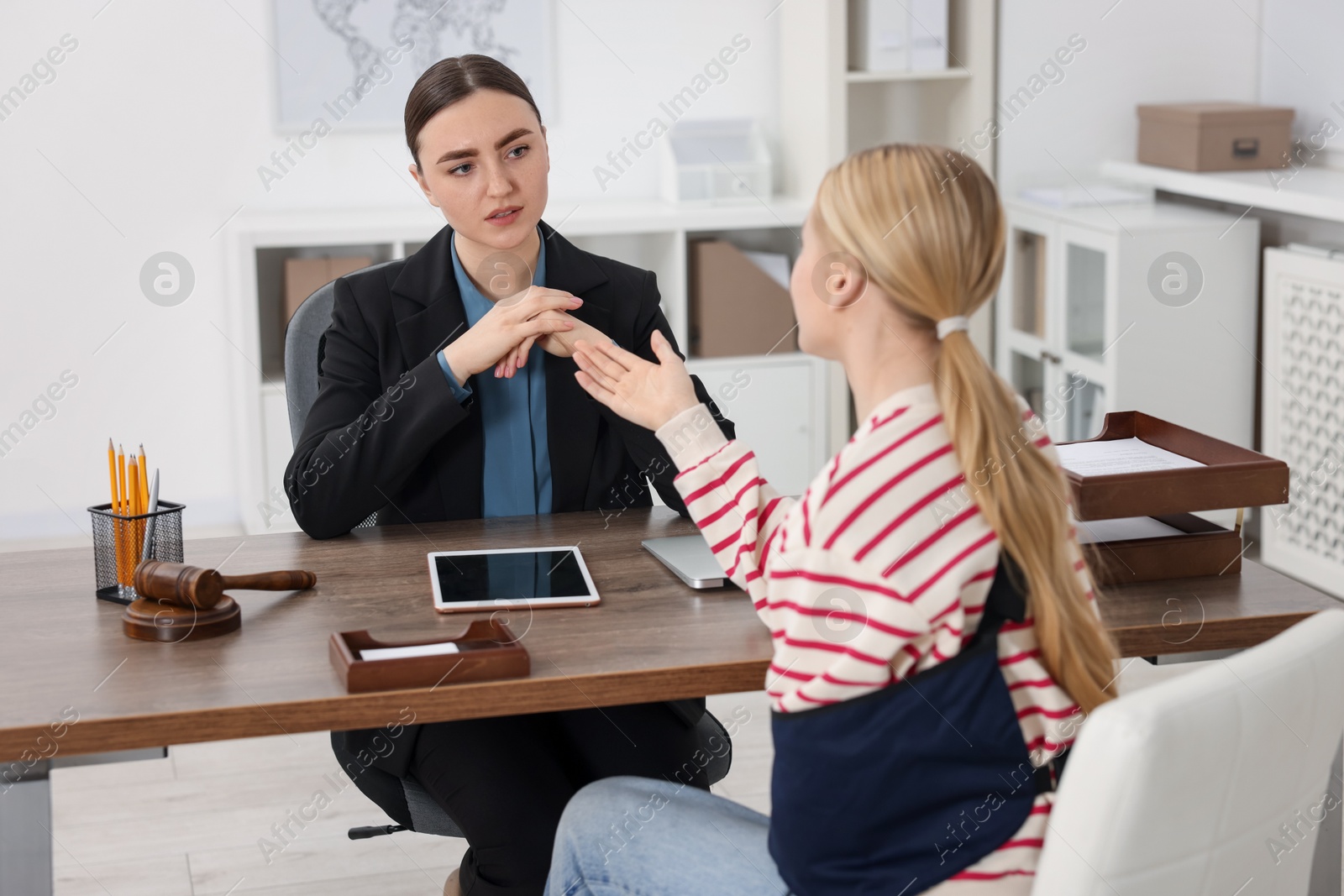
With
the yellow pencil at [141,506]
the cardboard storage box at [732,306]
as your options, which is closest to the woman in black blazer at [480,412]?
the yellow pencil at [141,506]

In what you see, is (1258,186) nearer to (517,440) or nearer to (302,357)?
(517,440)

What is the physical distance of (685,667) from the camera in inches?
49.9

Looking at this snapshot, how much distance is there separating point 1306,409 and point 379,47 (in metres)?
2.59

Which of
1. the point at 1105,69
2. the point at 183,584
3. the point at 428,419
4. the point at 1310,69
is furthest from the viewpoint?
the point at 1105,69

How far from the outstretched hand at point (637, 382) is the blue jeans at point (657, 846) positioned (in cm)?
41

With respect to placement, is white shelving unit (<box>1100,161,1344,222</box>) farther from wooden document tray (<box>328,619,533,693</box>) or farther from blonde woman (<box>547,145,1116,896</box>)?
wooden document tray (<box>328,619,533,693</box>)

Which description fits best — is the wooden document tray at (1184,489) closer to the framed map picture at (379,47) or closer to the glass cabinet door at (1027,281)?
the glass cabinet door at (1027,281)

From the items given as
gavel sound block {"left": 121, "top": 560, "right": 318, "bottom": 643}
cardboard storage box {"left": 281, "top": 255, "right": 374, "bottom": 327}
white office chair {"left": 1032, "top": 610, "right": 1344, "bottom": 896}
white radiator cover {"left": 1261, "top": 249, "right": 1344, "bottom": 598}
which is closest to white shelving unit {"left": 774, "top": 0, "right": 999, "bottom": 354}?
white radiator cover {"left": 1261, "top": 249, "right": 1344, "bottom": 598}

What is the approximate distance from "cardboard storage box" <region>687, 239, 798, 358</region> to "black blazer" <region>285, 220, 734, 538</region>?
1.80 m

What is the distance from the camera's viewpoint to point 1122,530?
5.02 ft

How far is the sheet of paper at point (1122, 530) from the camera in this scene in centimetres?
149

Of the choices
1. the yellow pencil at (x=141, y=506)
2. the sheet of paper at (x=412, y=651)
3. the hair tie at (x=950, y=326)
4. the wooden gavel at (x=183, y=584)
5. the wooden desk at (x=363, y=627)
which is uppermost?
the hair tie at (x=950, y=326)

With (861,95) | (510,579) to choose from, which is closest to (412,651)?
(510,579)

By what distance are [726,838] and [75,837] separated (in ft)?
5.35
